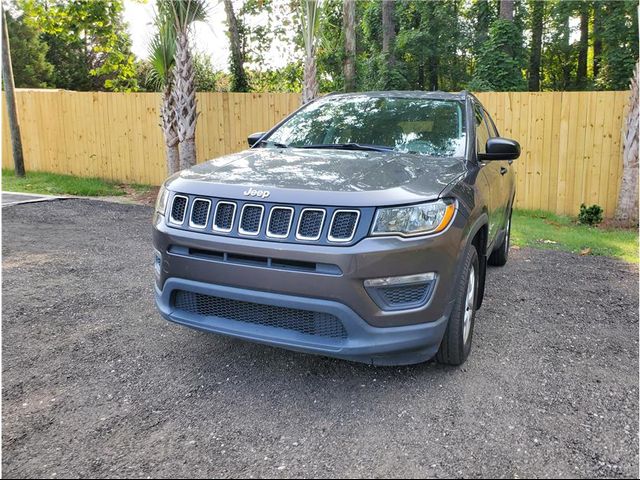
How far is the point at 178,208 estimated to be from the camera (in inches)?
134

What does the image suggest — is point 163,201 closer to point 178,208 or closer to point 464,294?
point 178,208

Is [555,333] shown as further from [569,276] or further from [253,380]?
[253,380]

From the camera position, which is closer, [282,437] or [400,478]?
[400,478]

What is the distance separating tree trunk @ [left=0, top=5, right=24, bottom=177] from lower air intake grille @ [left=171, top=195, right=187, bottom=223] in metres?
11.8

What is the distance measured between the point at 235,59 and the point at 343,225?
15.4m

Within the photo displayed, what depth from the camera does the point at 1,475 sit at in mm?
2512

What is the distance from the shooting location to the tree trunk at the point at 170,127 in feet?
35.6

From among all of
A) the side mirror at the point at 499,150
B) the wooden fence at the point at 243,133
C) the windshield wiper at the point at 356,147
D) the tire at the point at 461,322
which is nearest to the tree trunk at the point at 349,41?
the wooden fence at the point at 243,133

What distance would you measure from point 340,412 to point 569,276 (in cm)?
384

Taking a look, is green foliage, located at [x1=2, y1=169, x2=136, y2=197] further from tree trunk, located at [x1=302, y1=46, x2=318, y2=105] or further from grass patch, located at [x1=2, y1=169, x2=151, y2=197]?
tree trunk, located at [x1=302, y1=46, x2=318, y2=105]

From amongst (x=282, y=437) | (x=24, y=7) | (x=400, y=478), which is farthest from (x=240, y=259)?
(x=24, y=7)

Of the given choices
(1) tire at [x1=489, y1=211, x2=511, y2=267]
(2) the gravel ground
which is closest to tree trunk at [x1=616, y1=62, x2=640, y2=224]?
(1) tire at [x1=489, y1=211, x2=511, y2=267]

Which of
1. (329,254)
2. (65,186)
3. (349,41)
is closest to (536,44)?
(349,41)

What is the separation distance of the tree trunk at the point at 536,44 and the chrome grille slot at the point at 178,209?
22.6 metres
